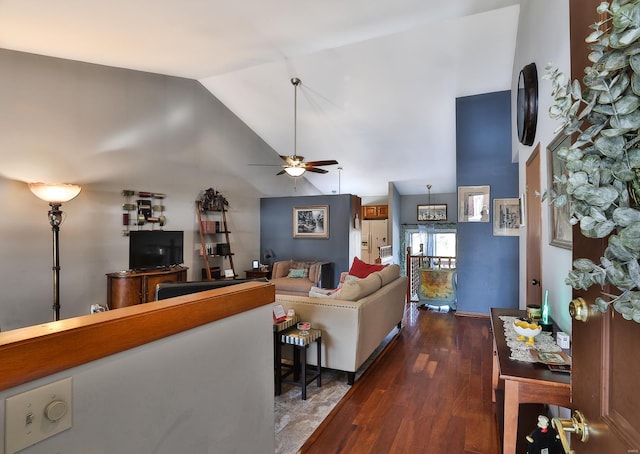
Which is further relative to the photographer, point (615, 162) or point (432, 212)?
point (432, 212)

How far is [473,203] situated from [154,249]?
517 cm

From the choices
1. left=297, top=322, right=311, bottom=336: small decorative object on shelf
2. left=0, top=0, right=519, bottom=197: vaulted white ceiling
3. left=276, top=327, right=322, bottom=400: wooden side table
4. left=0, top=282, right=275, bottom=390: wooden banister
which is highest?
left=0, top=0, right=519, bottom=197: vaulted white ceiling

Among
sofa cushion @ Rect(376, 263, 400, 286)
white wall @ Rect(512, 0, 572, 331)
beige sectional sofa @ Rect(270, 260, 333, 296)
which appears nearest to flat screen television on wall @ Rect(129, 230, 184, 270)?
beige sectional sofa @ Rect(270, 260, 333, 296)

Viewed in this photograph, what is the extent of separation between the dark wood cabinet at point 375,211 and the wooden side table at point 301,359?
7.11 m

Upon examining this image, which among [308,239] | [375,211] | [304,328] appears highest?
[375,211]

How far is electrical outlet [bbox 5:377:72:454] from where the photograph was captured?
598mm

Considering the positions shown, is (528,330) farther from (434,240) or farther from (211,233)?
(434,240)

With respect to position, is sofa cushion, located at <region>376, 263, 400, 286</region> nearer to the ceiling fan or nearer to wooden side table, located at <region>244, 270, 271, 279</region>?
the ceiling fan

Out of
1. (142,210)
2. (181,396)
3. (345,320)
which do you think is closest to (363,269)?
(345,320)

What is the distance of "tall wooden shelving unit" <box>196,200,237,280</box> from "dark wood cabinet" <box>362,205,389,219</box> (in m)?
4.84

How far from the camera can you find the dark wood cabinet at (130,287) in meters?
4.50

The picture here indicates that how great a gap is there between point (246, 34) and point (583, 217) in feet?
11.9

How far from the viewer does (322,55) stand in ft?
15.6

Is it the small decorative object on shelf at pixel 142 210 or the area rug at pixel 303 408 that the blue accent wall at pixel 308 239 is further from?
the area rug at pixel 303 408
